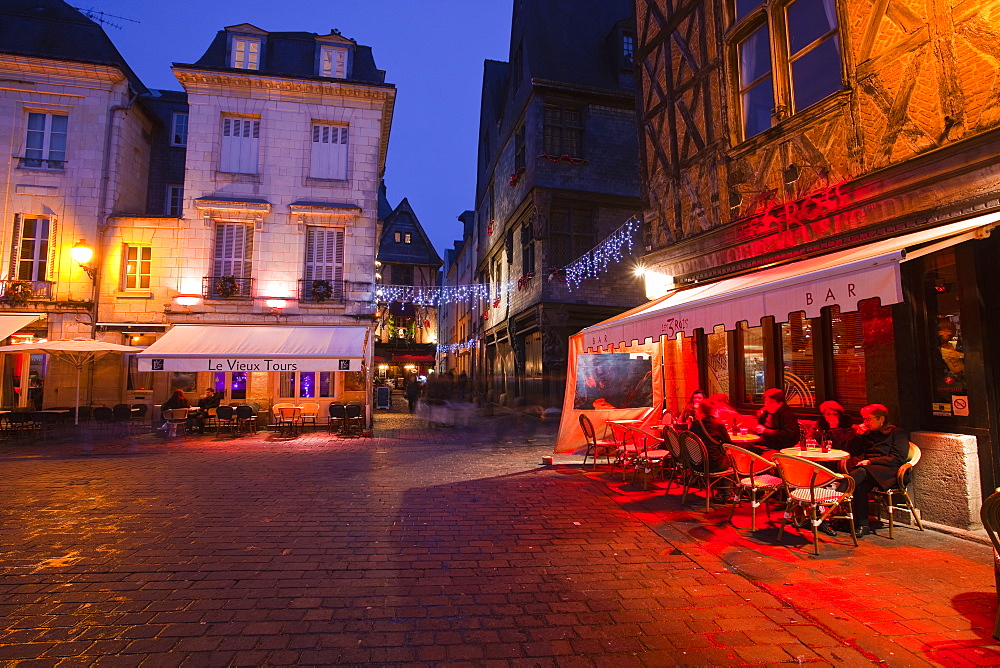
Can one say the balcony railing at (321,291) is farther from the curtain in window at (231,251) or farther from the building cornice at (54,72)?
the building cornice at (54,72)

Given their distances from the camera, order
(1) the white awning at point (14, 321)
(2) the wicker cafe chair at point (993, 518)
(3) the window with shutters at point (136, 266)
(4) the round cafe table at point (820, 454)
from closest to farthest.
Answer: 1. (2) the wicker cafe chair at point (993, 518)
2. (4) the round cafe table at point (820, 454)
3. (1) the white awning at point (14, 321)
4. (3) the window with shutters at point (136, 266)

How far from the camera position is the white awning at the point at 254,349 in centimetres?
1169

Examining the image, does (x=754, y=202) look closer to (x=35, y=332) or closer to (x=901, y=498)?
(x=901, y=498)

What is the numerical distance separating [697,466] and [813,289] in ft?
7.91

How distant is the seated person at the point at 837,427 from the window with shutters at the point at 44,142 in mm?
19829

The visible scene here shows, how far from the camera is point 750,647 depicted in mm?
2910

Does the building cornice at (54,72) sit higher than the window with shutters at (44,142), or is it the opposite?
the building cornice at (54,72)

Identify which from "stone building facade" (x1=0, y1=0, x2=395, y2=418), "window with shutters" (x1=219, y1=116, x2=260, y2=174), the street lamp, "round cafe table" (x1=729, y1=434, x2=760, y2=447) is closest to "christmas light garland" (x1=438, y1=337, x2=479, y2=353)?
"stone building facade" (x1=0, y1=0, x2=395, y2=418)

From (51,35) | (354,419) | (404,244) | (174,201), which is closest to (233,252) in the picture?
(174,201)

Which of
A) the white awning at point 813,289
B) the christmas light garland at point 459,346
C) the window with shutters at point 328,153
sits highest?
the window with shutters at point 328,153

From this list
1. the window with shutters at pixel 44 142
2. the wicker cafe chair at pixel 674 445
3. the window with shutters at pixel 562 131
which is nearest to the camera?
the wicker cafe chair at pixel 674 445

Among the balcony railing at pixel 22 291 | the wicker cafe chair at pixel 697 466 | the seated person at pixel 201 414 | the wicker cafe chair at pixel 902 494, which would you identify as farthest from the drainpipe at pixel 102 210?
the wicker cafe chair at pixel 902 494

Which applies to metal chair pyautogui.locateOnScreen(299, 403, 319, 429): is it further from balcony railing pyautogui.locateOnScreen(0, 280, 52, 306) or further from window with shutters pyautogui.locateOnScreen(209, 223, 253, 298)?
balcony railing pyautogui.locateOnScreen(0, 280, 52, 306)

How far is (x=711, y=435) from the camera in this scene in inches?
246
